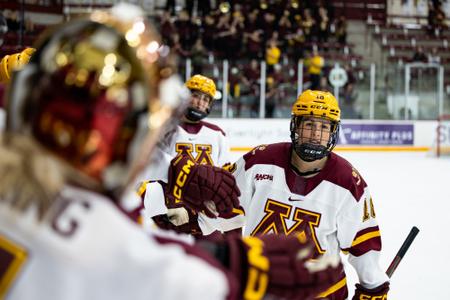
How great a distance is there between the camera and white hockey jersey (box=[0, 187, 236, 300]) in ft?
2.21

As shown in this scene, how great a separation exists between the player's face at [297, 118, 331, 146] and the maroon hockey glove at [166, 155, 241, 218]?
0.60m

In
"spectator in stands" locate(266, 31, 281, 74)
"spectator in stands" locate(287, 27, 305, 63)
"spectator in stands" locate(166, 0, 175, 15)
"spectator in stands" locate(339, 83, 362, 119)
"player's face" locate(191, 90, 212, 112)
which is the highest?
"spectator in stands" locate(166, 0, 175, 15)

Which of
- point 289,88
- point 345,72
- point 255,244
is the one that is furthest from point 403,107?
point 255,244

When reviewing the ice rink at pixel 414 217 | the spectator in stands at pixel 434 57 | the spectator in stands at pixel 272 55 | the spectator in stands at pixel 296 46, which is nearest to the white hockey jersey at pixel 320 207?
the ice rink at pixel 414 217

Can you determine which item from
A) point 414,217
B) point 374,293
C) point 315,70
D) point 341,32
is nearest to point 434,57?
point 341,32

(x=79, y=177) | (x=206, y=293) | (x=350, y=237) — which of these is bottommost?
(x=350, y=237)

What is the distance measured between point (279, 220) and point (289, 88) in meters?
8.04

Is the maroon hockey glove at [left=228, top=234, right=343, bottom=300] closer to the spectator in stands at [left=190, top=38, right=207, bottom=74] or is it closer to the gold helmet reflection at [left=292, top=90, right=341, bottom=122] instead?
the gold helmet reflection at [left=292, top=90, right=341, bottom=122]

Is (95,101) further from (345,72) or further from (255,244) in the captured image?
(345,72)

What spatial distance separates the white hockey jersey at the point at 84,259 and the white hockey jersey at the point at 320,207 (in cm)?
131

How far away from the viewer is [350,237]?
6.51ft

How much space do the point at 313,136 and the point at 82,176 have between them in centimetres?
145

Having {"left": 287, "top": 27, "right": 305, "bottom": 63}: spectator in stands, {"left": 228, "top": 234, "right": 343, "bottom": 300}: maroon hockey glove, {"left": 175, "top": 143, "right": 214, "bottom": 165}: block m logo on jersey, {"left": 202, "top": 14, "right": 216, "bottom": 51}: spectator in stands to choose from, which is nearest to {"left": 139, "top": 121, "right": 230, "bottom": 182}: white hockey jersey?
{"left": 175, "top": 143, "right": 214, "bottom": 165}: block m logo on jersey

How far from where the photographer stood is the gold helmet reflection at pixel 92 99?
692 mm
